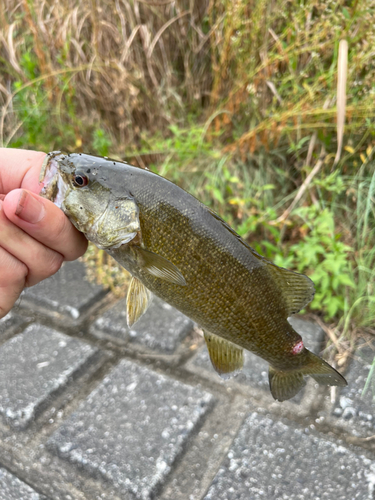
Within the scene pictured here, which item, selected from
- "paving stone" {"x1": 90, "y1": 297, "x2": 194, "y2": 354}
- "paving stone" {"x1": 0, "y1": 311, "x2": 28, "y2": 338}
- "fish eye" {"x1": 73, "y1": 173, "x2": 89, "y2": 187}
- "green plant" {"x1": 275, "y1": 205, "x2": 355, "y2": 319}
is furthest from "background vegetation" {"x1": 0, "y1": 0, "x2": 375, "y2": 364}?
"fish eye" {"x1": 73, "y1": 173, "x2": 89, "y2": 187}

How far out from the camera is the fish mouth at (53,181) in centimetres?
117

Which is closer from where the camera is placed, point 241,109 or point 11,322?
point 11,322

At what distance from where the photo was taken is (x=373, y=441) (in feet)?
5.11

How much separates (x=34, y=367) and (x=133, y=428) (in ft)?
2.11

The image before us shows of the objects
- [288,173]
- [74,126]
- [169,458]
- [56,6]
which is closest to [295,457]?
[169,458]

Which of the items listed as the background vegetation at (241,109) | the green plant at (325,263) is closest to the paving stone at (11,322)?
the background vegetation at (241,109)

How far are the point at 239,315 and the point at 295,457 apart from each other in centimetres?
75

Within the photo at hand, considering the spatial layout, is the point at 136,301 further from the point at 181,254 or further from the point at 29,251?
the point at 29,251

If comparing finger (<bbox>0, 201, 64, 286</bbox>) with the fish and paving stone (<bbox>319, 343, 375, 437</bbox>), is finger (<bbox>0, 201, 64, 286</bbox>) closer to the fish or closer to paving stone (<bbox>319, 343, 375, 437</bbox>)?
the fish

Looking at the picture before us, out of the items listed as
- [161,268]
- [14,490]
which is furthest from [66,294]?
[161,268]

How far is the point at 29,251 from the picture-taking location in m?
1.25

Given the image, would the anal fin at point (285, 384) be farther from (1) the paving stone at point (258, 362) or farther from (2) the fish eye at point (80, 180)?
(2) the fish eye at point (80, 180)

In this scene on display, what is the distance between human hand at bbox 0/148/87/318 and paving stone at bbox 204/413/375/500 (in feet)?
3.30

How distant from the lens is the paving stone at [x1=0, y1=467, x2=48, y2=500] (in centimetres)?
141
